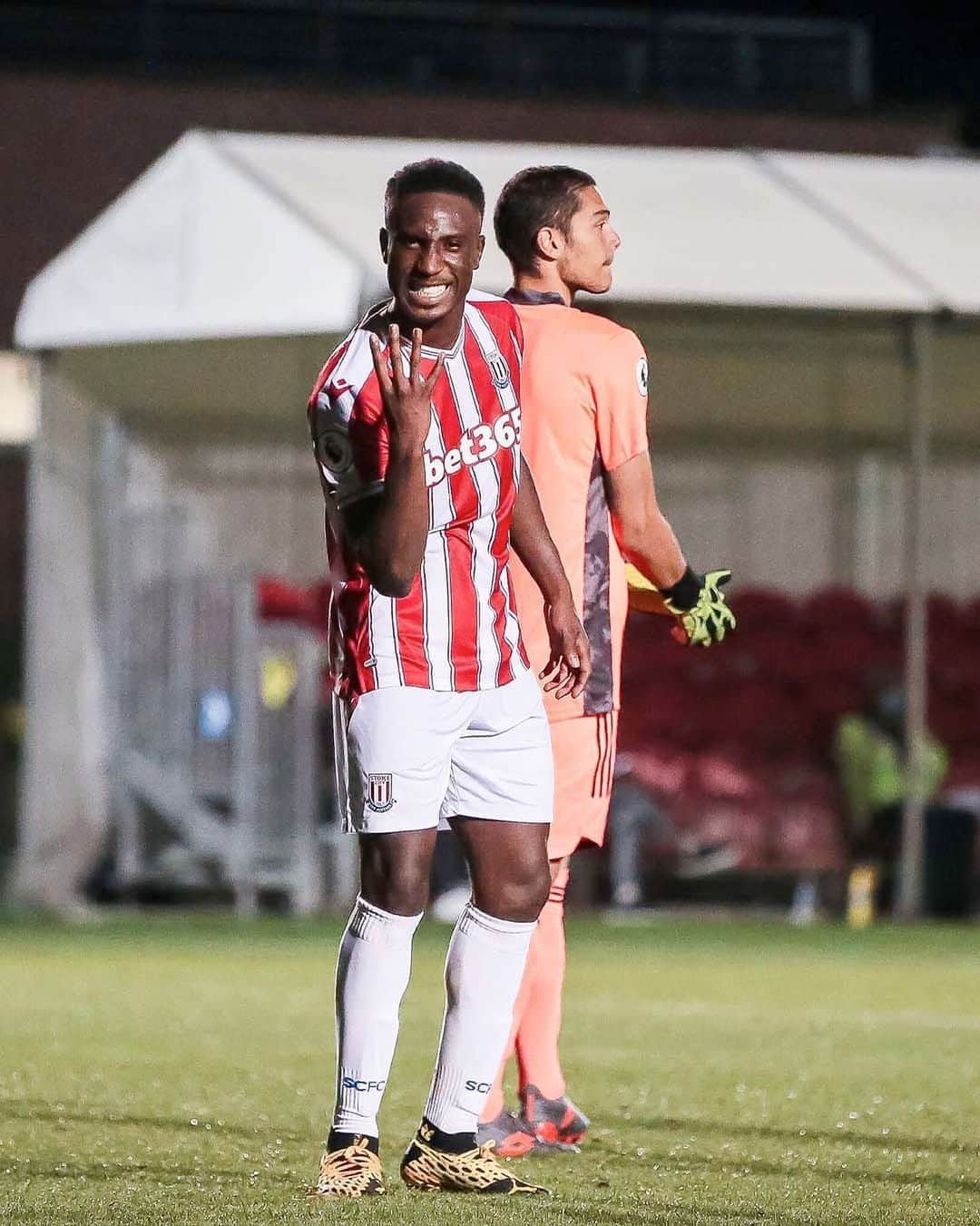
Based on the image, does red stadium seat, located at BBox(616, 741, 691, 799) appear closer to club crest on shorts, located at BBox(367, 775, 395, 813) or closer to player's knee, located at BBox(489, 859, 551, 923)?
player's knee, located at BBox(489, 859, 551, 923)

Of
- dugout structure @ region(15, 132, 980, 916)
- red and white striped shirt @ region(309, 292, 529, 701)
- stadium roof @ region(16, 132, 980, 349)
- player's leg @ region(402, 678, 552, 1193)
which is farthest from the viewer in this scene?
dugout structure @ region(15, 132, 980, 916)

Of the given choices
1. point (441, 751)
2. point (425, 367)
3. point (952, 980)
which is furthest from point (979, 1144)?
point (952, 980)

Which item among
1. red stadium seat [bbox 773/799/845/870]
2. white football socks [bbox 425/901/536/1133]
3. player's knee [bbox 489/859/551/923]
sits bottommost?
red stadium seat [bbox 773/799/845/870]

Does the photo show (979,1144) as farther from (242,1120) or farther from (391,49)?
(391,49)

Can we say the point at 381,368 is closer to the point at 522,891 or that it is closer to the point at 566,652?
the point at 566,652

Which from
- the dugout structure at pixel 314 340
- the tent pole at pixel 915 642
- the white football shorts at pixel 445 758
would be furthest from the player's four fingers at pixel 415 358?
the tent pole at pixel 915 642

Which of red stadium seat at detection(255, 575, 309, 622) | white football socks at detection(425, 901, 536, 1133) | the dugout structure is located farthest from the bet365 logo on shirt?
red stadium seat at detection(255, 575, 309, 622)

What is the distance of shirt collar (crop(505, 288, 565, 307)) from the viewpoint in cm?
489

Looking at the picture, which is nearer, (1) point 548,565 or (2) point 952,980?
(1) point 548,565

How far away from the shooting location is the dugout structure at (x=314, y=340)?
11.8 metres

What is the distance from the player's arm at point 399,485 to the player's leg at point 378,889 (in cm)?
22

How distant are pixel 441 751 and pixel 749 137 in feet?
47.5

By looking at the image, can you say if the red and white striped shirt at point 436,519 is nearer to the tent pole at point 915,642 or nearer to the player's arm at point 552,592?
the player's arm at point 552,592

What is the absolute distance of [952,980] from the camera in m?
9.23
